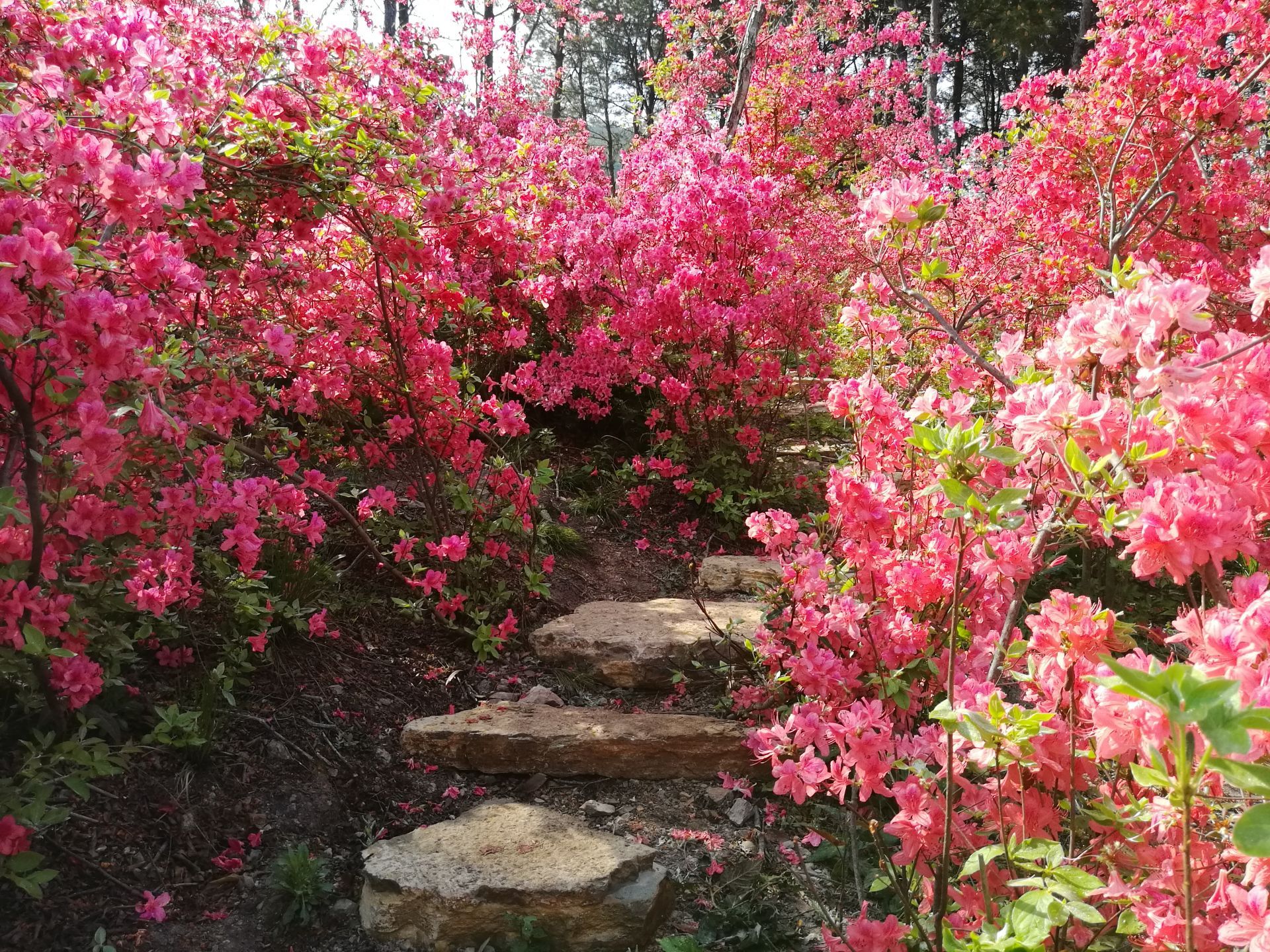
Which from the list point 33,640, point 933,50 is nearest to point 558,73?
point 933,50

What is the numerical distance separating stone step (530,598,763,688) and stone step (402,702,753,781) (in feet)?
1.51

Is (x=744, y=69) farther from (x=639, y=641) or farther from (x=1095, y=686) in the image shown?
(x=1095, y=686)

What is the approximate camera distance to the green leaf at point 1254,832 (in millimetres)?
718

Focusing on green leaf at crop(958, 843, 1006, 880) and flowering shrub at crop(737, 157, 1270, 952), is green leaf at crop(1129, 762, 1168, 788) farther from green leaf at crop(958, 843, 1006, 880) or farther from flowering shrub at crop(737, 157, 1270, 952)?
green leaf at crop(958, 843, 1006, 880)

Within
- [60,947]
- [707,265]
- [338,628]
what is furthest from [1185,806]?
[707,265]

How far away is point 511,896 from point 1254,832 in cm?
188

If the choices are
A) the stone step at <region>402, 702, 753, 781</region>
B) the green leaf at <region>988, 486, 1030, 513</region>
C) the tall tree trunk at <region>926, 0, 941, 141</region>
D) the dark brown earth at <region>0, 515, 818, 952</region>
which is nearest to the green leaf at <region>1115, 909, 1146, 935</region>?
the green leaf at <region>988, 486, 1030, 513</region>

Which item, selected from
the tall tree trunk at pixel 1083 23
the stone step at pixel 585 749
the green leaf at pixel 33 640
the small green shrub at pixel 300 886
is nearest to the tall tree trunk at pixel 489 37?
the tall tree trunk at pixel 1083 23

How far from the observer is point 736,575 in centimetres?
462

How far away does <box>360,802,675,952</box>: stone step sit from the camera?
2.20 metres

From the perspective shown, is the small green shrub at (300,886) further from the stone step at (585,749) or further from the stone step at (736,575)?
the stone step at (736,575)

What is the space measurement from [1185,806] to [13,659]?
8.25ft

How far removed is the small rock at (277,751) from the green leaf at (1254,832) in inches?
107

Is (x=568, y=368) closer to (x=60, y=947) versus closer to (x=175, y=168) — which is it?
(x=175, y=168)
